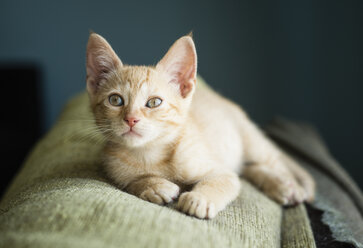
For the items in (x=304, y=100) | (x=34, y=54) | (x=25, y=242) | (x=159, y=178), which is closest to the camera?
(x=25, y=242)

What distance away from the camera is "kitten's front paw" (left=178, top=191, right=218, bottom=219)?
2.92 ft

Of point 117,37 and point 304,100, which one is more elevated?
point 117,37

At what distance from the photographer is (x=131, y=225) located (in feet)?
2.30

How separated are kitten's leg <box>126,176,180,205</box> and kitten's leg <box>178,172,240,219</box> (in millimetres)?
48

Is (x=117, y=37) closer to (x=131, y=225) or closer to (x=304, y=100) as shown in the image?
(x=304, y=100)

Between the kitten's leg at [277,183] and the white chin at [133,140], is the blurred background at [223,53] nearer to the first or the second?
the kitten's leg at [277,183]

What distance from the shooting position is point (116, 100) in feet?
3.72

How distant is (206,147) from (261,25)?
2418mm

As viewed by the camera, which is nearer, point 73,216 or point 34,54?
point 73,216

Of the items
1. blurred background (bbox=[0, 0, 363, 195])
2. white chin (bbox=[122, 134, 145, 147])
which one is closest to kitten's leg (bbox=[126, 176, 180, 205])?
white chin (bbox=[122, 134, 145, 147])

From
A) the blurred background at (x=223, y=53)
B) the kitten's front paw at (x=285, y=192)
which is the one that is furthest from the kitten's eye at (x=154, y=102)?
the blurred background at (x=223, y=53)

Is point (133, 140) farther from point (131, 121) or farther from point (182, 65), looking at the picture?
point (182, 65)

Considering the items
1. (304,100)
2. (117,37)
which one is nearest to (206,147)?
(304,100)

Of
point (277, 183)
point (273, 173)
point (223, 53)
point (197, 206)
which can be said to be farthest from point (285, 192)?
point (223, 53)
